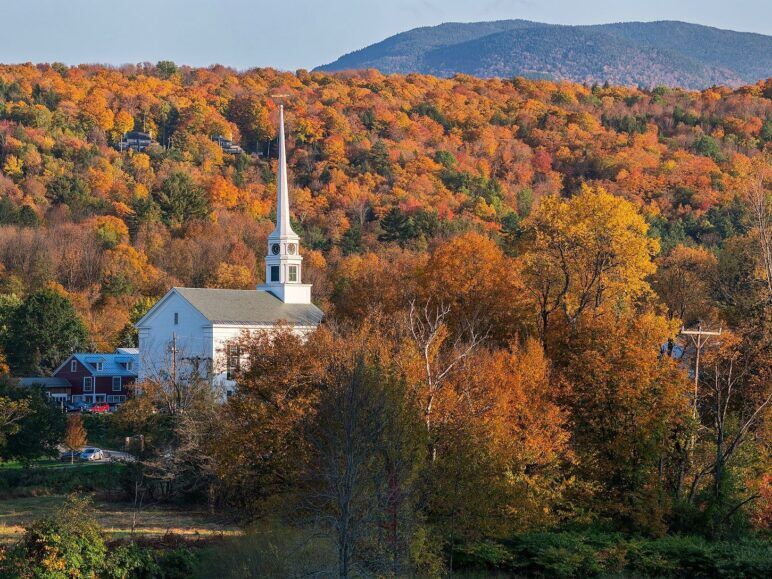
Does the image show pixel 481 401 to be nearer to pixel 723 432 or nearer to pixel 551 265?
pixel 723 432

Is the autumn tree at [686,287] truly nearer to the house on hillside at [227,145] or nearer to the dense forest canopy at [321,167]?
the dense forest canopy at [321,167]

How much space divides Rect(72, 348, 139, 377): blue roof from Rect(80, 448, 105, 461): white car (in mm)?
19538

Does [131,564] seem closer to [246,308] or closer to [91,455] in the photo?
[91,455]

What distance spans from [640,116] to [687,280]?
92111mm

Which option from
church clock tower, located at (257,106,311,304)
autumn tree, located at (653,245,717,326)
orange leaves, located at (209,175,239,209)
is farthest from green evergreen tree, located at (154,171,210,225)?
autumn tree, located at (653,245,717,326)

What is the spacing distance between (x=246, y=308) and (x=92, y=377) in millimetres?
15657

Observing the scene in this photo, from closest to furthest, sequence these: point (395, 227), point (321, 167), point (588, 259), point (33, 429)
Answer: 1. point (588, 259)
2. point (33, 429)
3. point (395, 227)
4. point (321, 167)

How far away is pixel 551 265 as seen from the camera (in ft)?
152

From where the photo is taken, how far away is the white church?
6438 cm

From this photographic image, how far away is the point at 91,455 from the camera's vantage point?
57219mm

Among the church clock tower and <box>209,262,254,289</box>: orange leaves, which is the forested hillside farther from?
the church clock tower

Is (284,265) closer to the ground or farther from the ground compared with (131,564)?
farther from the ground

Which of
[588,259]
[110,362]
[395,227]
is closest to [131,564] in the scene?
[588,259]

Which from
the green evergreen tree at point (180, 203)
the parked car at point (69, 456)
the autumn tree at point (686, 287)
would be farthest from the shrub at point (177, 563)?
the green evergreen tree at point (180, 203)
